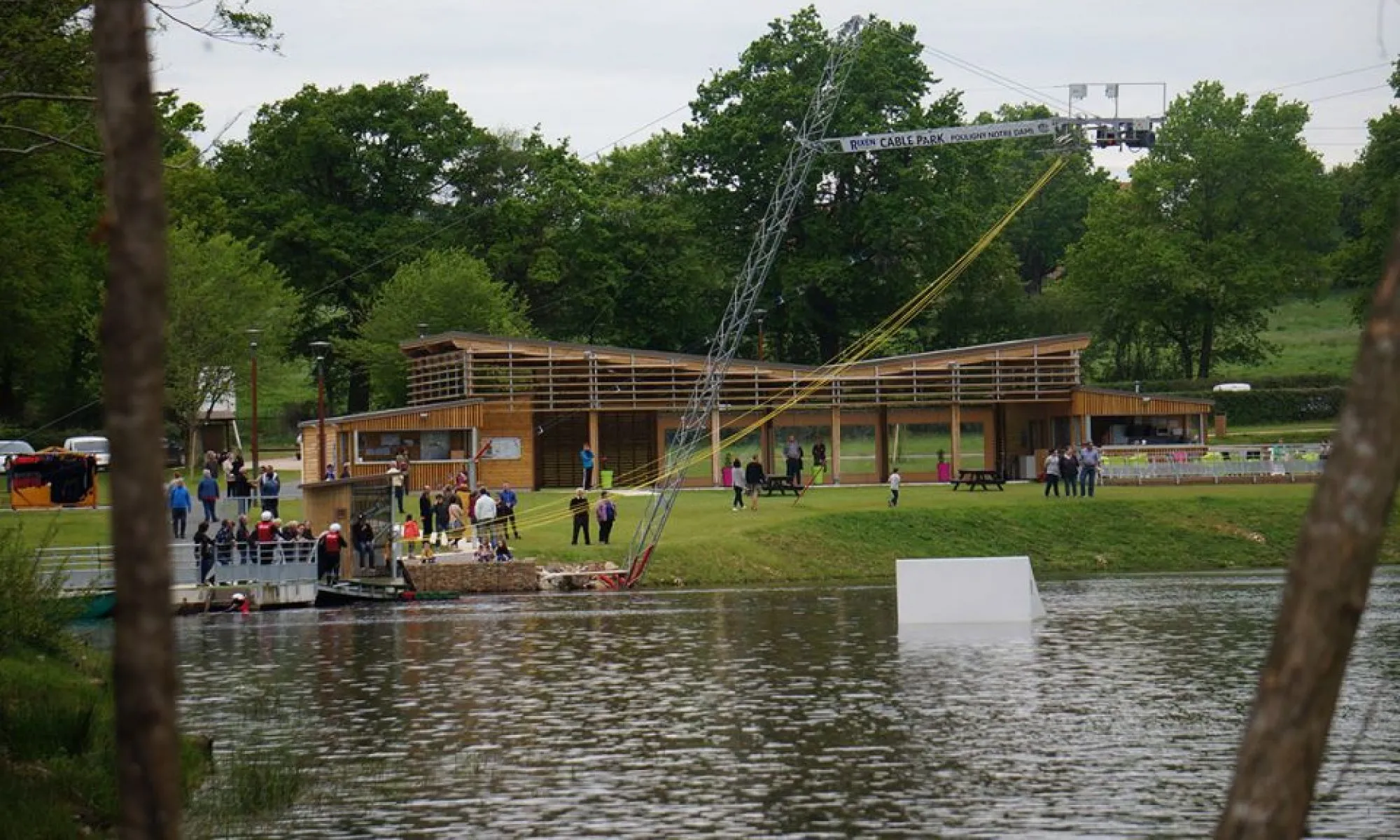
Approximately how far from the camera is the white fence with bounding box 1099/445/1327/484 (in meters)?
65.8

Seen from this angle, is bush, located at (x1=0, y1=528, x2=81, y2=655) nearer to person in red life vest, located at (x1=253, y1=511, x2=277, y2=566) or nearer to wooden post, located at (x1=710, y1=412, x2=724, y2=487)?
person in red life vest, located at (x1=253, y1=511, x2=277, y2=566)

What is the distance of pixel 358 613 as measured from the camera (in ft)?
149

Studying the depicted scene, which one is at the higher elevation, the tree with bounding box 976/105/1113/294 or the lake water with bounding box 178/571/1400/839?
the tree with bounding box 976/105/1113/294

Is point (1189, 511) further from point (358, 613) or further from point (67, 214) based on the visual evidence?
point (67, 214)

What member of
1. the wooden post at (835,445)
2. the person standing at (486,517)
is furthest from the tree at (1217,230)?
the person standing at (486,517)

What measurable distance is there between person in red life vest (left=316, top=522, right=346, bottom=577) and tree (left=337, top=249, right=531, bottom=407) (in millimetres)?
35786

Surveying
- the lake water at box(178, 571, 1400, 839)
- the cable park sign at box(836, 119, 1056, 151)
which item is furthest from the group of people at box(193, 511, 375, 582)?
the cable park sign at box(836, 119, 1056, 151)

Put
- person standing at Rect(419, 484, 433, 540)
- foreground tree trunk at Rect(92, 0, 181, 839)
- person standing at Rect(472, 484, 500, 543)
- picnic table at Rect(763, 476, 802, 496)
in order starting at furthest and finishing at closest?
picnic table at Rect(763, 476, 802, 496) < person standing at Rect(419, 484, 433, 540) < person standing at Rect(472, 484, 500, 543) < foreground tree trunk at Rect(92, 0, 181, 839)

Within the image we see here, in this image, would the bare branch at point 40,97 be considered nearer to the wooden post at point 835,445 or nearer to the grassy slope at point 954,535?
the grassy slope at point 954,535

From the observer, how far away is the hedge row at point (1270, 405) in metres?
88.9

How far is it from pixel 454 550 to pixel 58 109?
17.7 metres

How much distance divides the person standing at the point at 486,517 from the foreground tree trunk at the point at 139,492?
44.8 metres

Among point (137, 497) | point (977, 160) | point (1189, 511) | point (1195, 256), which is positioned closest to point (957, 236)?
point (977, 160)

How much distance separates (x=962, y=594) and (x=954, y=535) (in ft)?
59.1
